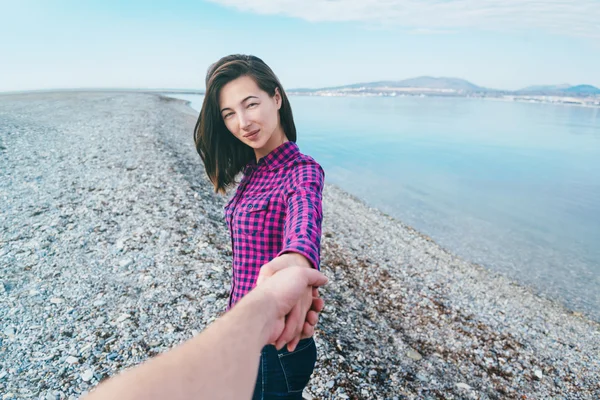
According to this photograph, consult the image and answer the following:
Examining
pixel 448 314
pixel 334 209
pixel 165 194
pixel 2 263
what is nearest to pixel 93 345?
pixel 2 263

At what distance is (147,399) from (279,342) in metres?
0.73

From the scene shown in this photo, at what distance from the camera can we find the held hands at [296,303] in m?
1.43

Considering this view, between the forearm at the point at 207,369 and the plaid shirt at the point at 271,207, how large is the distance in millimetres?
1045

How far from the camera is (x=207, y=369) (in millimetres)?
888

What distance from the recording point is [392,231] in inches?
674

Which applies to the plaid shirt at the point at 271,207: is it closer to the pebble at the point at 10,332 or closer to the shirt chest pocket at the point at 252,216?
the shirt chest pocket at the point at 252,216

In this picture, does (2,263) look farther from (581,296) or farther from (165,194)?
(581,296)

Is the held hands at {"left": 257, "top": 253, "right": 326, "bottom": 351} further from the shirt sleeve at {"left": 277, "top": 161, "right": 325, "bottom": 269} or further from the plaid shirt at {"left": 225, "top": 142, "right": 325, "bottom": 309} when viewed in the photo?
the plaid shirt at {"left": 225, "top": 142, "right": 325, "bottom": 309}

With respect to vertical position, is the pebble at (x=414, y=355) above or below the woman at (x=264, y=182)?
below

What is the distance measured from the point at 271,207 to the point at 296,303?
1038 mm

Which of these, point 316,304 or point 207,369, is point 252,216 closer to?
point 316,304

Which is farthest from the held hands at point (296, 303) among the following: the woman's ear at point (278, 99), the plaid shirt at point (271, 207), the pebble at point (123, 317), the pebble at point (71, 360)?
the pebble at point (123, 317)

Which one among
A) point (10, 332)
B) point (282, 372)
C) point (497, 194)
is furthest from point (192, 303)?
point (497, 194)

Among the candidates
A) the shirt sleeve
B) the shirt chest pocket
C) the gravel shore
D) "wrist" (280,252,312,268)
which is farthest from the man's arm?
the gravel shore
